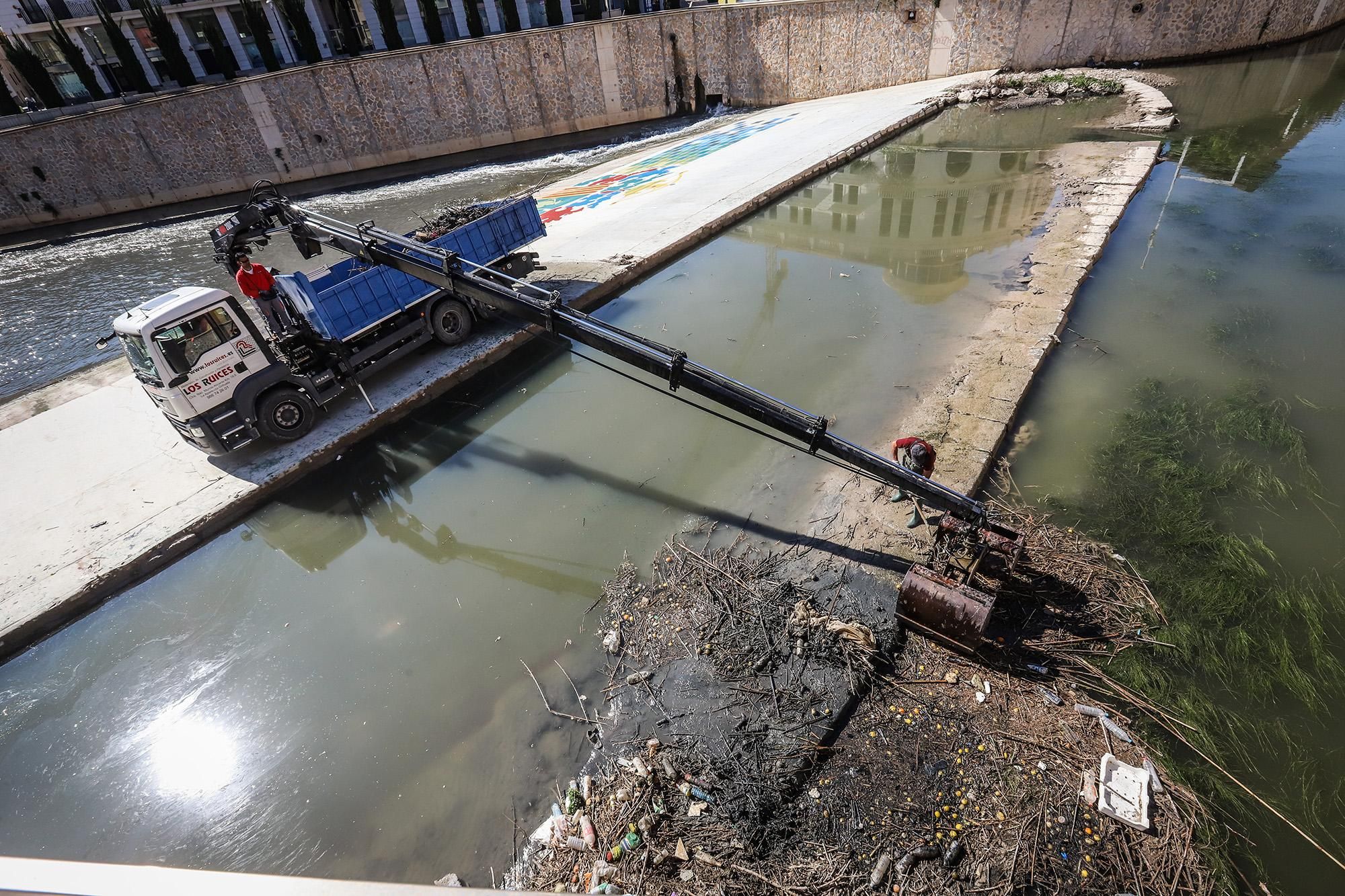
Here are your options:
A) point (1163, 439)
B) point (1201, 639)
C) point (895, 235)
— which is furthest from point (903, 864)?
point (895, 235)

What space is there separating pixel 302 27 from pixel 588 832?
36276 mm

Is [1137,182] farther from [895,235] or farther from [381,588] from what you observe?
[381,588]

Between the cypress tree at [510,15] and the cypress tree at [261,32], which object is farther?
the cypress tree at [510,15]

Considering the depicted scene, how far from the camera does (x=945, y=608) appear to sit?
5301 mm

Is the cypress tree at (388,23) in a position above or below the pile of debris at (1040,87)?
above

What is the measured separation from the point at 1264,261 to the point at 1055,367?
659 centimetres

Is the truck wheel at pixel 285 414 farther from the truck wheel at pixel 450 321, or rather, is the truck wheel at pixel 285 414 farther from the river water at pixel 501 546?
the truck wheel at pixel 450 321

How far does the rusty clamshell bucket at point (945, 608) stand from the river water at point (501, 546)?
6.14ft

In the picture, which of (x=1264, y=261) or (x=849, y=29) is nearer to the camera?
(x=1264, y=261)

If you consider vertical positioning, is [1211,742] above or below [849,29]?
below

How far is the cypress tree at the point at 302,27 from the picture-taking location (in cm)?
2689

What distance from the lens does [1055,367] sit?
9.40 m

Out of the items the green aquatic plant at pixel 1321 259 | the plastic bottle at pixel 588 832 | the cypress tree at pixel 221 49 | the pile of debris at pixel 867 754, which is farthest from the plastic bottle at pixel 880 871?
the cypress tree at pixel 221 49

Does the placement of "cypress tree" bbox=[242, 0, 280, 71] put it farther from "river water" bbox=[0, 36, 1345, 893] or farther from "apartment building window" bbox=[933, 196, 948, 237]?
"apartment building window" bbox=[933, 196, 948, 237]
